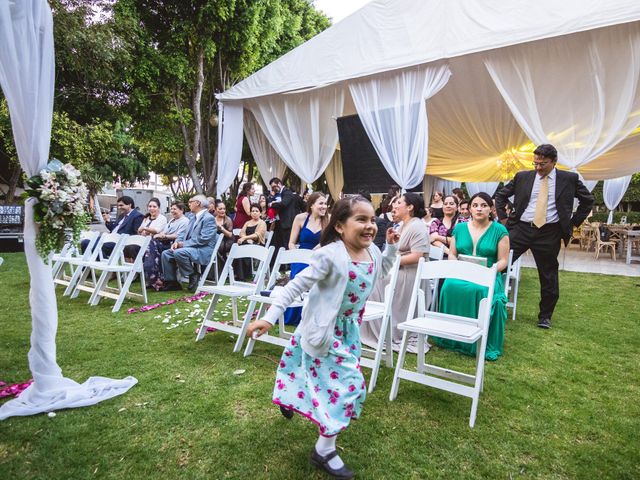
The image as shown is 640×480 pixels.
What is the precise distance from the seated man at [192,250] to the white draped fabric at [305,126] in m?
2.58

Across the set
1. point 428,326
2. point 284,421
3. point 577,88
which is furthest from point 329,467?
point 577,88

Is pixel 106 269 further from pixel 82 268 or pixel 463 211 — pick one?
pixel 463 211

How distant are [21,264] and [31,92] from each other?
25.8ft

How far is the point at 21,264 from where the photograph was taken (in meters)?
9.02

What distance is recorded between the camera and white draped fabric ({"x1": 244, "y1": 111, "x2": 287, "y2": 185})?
10102 mm

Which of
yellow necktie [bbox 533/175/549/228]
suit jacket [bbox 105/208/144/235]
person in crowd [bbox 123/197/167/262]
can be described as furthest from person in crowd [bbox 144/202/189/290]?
yellow necktie [bbox 533/175/549/228]

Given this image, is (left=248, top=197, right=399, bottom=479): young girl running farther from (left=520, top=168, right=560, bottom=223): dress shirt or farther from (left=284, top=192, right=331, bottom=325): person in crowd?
(left=520, top=168, right=560, bottom=223): dress shirt

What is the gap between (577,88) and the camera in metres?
6.05

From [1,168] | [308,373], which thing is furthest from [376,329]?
[1,168]

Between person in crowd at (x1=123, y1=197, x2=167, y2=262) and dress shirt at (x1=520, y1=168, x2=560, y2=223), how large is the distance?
19.2 feet

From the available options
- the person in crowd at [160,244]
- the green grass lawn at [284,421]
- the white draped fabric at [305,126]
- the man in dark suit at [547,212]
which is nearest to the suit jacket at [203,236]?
the person in crowd at [160,244]

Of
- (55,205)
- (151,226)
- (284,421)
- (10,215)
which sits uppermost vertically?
(55,205)

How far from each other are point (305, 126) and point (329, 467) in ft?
24.7

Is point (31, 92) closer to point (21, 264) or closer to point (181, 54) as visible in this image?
point (21, 264)
